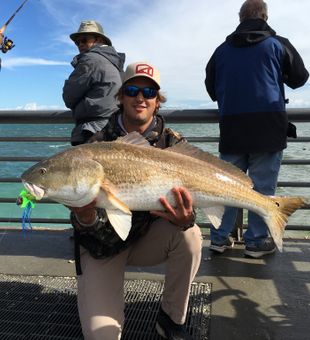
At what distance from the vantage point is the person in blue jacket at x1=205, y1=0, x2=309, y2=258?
4.25 m

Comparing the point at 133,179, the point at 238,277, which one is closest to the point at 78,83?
the point at 133,179

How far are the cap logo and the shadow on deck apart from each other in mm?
1749

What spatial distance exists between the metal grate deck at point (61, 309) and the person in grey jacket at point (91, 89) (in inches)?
54.4

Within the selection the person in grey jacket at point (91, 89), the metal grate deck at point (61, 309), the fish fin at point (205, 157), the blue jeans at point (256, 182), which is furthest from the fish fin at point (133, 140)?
the blue jeans at point (256, 182)

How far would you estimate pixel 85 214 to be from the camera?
2.61 meters

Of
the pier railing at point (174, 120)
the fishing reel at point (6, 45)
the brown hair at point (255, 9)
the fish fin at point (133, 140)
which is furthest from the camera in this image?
the fishing reel at point (6, 45)

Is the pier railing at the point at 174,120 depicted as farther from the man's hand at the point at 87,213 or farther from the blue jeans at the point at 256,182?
the man's hand at the point at 87,213

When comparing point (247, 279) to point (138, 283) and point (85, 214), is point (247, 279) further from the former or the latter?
point (85, 214)

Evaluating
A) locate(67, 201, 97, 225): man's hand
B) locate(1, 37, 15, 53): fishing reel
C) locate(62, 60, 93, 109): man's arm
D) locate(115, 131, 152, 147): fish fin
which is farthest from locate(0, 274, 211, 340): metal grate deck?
locate(1, 37, 15, 53): fishing reel

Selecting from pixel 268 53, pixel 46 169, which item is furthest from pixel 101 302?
pixel 268 53

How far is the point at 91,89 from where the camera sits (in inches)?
173

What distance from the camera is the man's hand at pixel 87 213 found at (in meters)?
2.54

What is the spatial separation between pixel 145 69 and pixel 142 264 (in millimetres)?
1299

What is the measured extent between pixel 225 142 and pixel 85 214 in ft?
7.17
